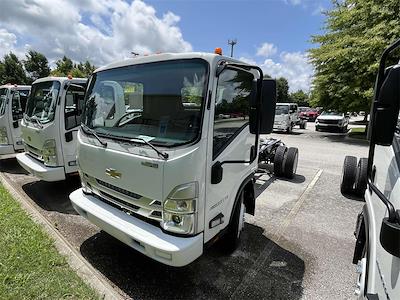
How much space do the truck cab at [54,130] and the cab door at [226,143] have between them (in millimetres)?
3285

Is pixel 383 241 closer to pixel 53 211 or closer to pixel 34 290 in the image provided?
pixel 34 290

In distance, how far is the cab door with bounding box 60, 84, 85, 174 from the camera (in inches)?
193

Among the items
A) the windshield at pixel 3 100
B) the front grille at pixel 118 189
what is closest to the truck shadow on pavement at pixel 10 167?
the windshield at pixel 3 100

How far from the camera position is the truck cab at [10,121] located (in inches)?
263

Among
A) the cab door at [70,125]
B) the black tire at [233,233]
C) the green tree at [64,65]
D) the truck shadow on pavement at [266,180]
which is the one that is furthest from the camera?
the green tree at [64,65]

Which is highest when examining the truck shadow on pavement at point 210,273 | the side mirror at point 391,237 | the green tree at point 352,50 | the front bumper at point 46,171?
the green tree at point 352,50

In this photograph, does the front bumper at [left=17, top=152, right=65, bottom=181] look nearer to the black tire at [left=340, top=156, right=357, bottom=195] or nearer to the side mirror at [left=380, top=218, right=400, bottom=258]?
the side mirror at [left=380, top=218, right=400, bottom=258]

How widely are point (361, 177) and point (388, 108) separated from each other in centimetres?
440

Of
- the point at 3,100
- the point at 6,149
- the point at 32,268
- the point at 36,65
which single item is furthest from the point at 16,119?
the point at 36,65

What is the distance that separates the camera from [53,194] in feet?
17.5

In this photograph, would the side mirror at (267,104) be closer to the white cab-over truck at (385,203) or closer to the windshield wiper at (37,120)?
the white cab-over truck at (385,203)

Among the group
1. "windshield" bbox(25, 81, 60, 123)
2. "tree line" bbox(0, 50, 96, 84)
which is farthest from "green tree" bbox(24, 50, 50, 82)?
"windshield" bbox(25, 81, 60, 123)

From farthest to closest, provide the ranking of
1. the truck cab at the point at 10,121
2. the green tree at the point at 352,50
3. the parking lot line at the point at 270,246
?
1. the green tree at the point at 352,50
2. the truck cab at the point at 10,121
3. the parking lot line at the point at 270,246

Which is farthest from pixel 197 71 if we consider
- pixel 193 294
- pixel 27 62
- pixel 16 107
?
pixel 27 62
